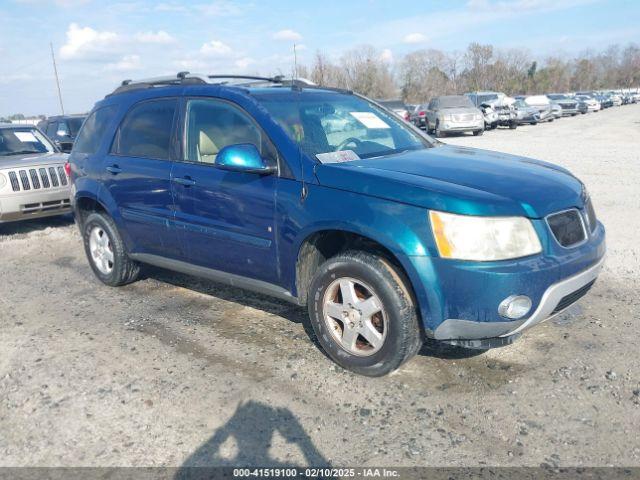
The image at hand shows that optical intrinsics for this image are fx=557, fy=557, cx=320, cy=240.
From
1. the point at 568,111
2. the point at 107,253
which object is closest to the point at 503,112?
the point at 568,111

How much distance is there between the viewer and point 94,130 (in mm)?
5414

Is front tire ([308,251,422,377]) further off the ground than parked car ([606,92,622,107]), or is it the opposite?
front tire ([308,251,422,377])

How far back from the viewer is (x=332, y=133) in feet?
13.4

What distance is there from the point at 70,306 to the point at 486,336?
3.76 meters

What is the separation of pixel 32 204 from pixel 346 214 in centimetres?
642

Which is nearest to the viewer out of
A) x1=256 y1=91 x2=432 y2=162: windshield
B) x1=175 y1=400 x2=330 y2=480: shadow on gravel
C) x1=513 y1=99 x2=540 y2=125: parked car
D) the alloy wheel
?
x1=175 y1=400 x2=330 y2=480: shadow on gravel

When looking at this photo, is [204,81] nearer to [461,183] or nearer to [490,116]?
[461,183]

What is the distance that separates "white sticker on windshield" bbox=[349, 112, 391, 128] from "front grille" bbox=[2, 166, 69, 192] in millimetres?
5455

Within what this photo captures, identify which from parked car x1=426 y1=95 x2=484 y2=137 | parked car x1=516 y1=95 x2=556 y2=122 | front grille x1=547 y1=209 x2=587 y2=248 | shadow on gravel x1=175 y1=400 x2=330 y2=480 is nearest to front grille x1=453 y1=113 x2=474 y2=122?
parked car x1=426 y1=95 x2=484 y2=137

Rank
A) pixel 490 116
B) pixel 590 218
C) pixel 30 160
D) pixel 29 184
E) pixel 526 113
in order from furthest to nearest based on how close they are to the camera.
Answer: pixel 526 113
pixel 490 116
pixel 30 160
pixel 29 184
pixel 590 218

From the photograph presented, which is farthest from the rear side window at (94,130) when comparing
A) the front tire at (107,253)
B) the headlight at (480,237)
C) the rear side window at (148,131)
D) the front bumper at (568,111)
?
the front bumper at (568,111)

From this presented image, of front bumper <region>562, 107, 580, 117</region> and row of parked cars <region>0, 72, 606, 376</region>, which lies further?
front bumper <region>562, 107, 580, 117</region>

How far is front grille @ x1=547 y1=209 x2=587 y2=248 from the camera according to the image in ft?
10.6

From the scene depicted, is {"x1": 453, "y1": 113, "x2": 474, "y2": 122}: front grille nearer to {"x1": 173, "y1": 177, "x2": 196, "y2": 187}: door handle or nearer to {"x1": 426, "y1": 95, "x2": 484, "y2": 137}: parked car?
{"x1": 426, "y1": 95, "x2": 484, "y2": 137}: parked car
